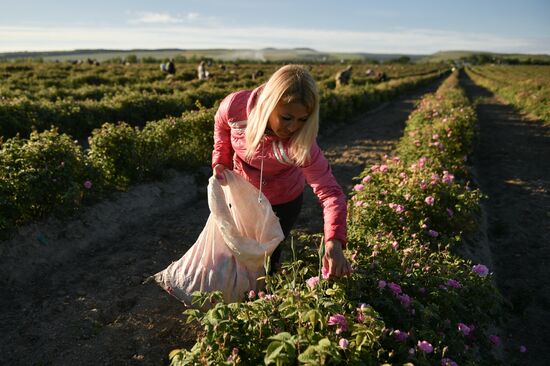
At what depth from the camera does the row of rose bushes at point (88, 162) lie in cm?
423

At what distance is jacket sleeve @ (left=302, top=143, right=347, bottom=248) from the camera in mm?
2193

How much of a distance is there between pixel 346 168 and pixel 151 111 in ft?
19.8

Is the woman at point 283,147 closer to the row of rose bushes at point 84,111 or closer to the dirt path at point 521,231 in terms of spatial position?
the dirt path at point 521,231

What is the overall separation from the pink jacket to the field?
0.37m

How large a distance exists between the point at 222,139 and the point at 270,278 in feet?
3.41

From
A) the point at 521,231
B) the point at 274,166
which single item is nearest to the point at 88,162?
the point at 274,166

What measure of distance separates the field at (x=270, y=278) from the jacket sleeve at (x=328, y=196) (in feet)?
0.86

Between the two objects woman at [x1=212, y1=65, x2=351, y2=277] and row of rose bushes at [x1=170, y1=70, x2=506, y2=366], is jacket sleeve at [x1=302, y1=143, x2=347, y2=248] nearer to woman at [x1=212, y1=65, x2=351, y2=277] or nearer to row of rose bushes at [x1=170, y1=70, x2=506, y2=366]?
woman at [x1=212, y1=65, x2=351, y2=277]

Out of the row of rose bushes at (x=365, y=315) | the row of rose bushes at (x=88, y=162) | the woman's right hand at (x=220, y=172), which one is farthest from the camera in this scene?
the row of rose bushes at (x=88, y=162)

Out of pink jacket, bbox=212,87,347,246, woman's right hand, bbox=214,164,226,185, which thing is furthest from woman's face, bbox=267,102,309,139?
woman's right hand, bbox=214,164,226,185

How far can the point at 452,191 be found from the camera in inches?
173

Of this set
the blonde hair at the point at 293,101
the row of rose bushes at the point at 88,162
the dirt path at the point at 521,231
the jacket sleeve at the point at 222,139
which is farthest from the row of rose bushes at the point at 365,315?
the row of rose bushes at the point at 88,162

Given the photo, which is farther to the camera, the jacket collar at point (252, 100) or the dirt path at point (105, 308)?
the dirt path at point (105, 308)

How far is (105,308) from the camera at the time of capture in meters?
3.54
